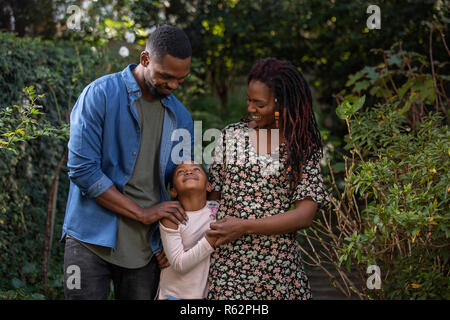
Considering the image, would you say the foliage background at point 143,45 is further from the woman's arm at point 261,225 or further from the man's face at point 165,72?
the man's face at point 165,72

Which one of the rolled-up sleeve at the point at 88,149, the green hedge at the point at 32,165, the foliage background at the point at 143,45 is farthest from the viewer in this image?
the foliage background at the point at 143,45

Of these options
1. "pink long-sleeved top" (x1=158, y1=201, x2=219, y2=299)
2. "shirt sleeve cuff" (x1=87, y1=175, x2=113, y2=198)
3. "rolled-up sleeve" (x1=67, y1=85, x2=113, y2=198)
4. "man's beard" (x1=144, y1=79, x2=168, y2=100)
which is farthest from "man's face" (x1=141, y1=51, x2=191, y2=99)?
"pink long-sleeved top" (x1=158, y1=201, x2=219, y2=299)

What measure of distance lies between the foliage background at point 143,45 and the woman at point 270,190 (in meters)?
0.95

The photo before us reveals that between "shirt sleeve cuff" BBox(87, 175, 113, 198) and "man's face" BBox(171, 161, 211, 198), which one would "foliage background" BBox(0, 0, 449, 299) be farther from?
"shirt sleeve cuff" BBox(87, 175, 113, 198)

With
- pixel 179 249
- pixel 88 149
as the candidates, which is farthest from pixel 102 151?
pixel 179 249

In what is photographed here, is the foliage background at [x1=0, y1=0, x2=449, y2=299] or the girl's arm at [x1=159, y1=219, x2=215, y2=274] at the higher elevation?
the foliage background at [x1=0, y1=0, x2=449, y2=299]

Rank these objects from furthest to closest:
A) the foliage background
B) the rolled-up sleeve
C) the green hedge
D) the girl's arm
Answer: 1. the foliage background
2. the green hedge
3. the girl's arm
4. the rolled-up sleeve

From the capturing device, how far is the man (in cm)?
241

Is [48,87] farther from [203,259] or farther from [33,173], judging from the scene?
[203,259]

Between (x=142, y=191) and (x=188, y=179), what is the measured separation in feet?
0.74

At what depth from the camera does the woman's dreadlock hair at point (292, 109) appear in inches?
97.9

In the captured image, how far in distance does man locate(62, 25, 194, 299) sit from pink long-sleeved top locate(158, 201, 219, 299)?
6 cm

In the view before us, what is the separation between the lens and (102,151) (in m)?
2.49

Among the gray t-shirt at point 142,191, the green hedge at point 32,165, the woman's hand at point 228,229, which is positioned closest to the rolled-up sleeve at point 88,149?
the gray t-shirt at point 142,191
